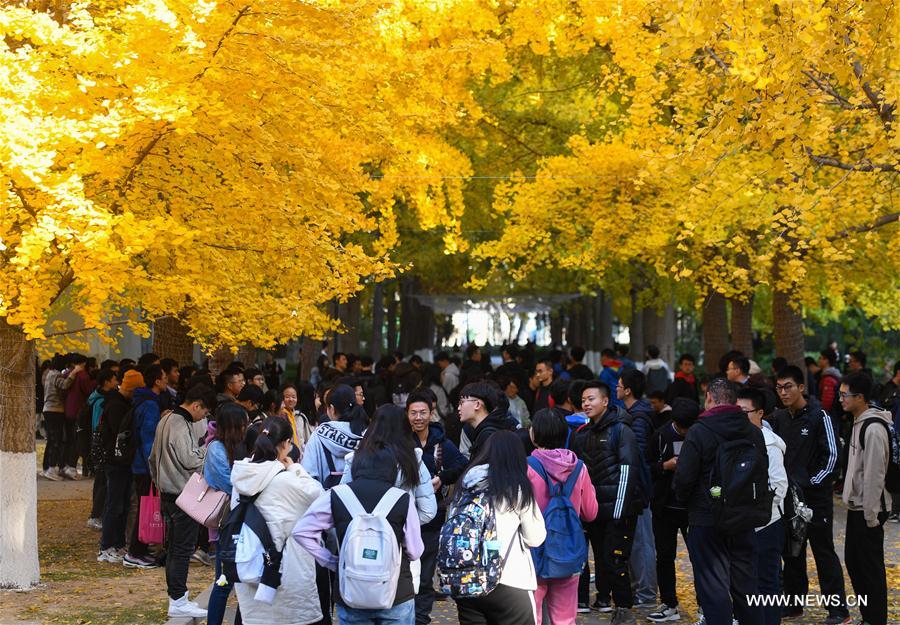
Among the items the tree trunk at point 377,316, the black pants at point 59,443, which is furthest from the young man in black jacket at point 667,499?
the tree trunk at point 377,316

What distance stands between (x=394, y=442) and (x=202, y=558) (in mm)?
6863

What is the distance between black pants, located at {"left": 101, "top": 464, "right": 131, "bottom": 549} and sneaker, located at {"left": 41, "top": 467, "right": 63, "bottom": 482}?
325 inches

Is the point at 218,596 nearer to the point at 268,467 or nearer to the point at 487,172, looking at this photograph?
the point at 268,467

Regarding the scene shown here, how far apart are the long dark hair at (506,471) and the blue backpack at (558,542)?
81cm

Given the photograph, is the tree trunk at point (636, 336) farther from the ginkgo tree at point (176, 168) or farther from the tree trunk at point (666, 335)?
the ginkgo tree at point (176, 168)

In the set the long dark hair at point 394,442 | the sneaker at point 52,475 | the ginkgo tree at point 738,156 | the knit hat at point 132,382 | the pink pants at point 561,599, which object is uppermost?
the ginkgo tree at point 738,156

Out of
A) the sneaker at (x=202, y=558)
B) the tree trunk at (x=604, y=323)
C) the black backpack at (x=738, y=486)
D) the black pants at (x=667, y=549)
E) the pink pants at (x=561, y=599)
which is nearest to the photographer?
the pink pants at (x=561, y=599)

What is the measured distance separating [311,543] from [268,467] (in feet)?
2.53

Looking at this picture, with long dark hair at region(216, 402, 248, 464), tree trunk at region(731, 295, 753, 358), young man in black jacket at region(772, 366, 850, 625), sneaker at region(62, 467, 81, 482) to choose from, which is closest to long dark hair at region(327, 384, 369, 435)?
long dark hair at region(216, 402, 248, 464)

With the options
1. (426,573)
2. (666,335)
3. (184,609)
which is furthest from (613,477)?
(666,335)

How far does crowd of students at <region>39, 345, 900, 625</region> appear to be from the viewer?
21.9 feet

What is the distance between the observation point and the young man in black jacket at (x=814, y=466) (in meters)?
10.0

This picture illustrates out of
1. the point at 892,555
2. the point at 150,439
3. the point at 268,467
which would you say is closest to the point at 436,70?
the point at 150,439

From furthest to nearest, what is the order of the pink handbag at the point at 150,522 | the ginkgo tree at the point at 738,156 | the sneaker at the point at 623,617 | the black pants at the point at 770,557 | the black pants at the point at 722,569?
1. the pink handbag at the point at 150,522
2. the ginkgo tree at the point at 738,156
3. the sneaker at the point at 623,617
4. the black pants at the point at 770,557
5. the black pants at the point at 722,569
